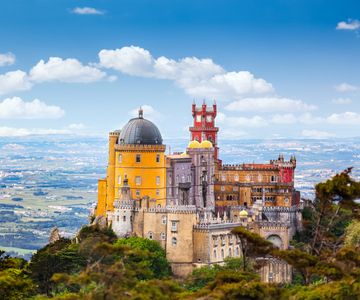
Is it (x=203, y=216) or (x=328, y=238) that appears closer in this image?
(x=328, y=238)

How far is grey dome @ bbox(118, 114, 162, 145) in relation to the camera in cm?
10506

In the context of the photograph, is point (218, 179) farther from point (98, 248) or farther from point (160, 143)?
point (98, 248)

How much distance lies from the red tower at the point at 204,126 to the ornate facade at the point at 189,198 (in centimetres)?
1266

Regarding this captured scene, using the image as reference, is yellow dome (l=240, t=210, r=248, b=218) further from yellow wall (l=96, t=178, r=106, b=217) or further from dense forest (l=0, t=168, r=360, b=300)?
dense forest (l=0, t=168, r=360, b=300)

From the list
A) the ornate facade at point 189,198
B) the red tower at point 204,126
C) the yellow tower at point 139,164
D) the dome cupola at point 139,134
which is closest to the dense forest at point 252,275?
the ornate facade at point 189,198

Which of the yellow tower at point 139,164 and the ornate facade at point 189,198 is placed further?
the yellow tower at point 139,164

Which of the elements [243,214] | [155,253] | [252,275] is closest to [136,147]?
[243,214]

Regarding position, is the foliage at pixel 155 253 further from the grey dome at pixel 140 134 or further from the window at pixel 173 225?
the grey dome at pixel 140 134

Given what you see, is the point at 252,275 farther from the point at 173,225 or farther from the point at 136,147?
the point at 136,147

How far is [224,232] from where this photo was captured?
A: 99.2m

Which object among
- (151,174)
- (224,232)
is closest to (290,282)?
(224,232)

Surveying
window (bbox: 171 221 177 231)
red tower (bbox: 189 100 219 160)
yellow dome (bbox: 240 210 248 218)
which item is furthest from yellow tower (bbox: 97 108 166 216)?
red tower (bbox: 189 100 219 160)

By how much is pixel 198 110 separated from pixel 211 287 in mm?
84677

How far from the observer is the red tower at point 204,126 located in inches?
5492
